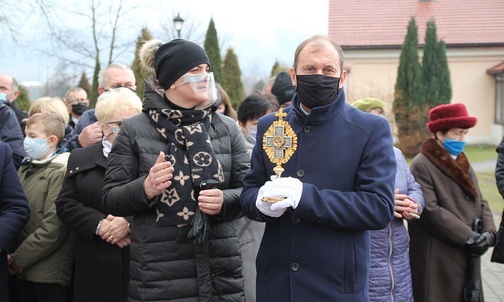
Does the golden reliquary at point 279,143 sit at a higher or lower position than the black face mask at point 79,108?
higher

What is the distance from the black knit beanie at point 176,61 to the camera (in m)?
3.33

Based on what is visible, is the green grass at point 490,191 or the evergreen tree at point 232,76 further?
the evergreen tree at point 232,76

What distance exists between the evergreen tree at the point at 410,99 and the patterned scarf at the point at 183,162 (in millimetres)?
24819

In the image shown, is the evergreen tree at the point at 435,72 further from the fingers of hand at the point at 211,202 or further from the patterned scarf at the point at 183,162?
the fingers of hand at the point at 211,202

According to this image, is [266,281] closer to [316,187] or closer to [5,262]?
[316,187]

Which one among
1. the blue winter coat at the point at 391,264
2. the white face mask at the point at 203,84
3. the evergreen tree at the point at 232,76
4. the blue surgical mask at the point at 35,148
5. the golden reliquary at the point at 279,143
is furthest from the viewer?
the evergreen tree at the point at 232,76

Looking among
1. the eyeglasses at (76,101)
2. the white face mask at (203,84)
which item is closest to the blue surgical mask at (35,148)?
the white face mask at (203,84)

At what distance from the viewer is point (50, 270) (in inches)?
174

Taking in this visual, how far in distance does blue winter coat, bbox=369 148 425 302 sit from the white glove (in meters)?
1.73

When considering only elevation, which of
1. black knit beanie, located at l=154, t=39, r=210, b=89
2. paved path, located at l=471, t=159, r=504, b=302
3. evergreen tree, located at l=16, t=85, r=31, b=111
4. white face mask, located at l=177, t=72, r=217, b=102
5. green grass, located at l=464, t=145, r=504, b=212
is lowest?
green grass, located at l=464, t=145, r=504, b=212

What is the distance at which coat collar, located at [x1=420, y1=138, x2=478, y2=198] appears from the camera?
16.5ft

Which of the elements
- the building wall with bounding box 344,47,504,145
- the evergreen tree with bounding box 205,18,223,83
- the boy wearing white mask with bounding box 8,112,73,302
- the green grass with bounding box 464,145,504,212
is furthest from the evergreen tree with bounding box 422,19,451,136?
the boy wearing white mask with bounding box 8,112,73,302

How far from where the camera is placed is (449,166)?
5039 mm

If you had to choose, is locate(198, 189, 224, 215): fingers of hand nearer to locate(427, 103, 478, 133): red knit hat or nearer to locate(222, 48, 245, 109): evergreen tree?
locate(427, 103, 478, 133): red knit hat
